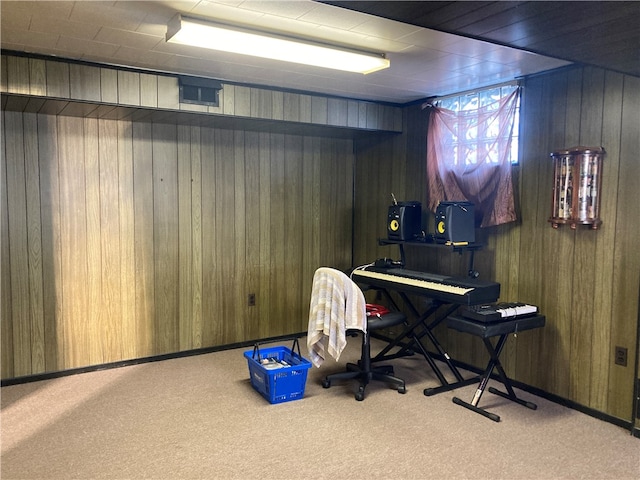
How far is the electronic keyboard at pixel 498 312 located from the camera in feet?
10.6

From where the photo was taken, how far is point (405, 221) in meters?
4.32

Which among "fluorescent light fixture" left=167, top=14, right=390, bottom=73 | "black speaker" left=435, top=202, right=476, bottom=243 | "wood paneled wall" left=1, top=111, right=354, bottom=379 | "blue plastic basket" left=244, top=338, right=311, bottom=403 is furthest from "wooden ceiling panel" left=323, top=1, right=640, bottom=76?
"wood paneled wall" left=1, top=111, right=354, bottom=379

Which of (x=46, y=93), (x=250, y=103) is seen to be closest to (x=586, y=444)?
(x=250, y=103)

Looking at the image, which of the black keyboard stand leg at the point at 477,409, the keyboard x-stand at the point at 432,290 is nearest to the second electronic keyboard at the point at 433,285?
the keyboard x-stand at the point at 432,290

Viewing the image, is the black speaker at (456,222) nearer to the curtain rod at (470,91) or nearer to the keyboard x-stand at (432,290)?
the keyboard x-stand at (432,290)

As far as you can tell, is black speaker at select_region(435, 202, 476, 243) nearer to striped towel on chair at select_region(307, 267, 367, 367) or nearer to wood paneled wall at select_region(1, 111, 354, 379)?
striped towel on chair at select_region(307, 267, 367, 367)

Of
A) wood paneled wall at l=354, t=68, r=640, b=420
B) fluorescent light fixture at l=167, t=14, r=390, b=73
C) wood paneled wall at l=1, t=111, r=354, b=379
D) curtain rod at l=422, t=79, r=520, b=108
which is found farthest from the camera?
wood paneled wall at l=1, t=111, r=354, b=379

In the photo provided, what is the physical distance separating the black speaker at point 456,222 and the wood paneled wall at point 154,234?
63.4 inches

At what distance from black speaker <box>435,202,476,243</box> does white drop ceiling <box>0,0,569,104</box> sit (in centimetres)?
93

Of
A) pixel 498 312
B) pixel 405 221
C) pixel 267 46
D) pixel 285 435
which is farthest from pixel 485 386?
pixel 267 46

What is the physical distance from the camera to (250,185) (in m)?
4.77

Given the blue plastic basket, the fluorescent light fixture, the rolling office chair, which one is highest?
the fluorescent light fixture

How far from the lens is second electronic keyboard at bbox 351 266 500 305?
340 cm

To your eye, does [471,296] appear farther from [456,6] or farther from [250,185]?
[250,185]
